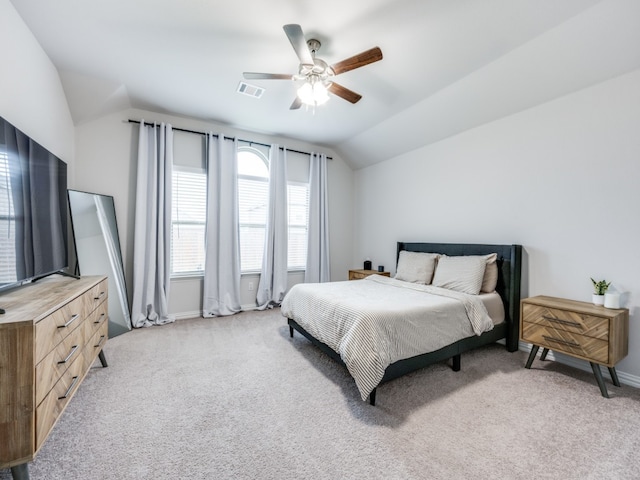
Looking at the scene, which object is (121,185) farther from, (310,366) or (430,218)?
(430,218)

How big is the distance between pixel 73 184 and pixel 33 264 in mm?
2100

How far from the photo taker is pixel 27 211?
1766 millimetres

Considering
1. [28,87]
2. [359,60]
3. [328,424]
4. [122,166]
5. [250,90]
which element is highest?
[250,90]

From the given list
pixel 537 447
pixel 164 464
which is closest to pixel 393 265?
pixel 537 447

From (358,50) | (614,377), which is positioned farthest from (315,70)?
(614,377)

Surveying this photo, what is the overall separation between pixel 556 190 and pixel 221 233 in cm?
406

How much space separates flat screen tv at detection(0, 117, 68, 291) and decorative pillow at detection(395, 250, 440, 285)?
11.8 ft

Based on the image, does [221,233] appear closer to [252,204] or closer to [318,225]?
[252,204]

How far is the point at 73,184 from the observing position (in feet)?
11.1

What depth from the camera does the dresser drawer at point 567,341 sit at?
6.89 feet

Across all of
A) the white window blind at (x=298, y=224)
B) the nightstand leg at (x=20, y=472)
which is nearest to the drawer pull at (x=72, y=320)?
the nightstand leg at (x=20, y=472)

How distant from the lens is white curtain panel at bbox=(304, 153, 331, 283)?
4898 mm

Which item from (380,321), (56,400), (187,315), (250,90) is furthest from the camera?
(187,315)

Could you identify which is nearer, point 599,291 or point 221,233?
point 599,291
